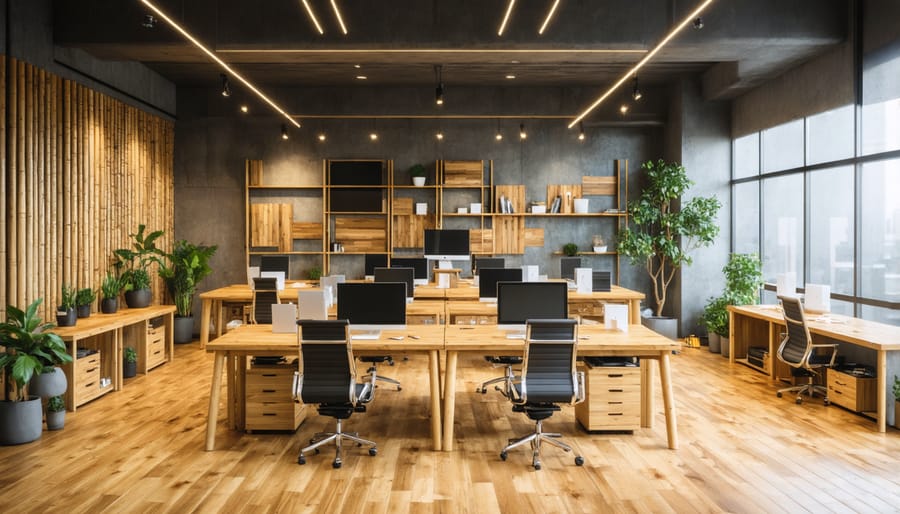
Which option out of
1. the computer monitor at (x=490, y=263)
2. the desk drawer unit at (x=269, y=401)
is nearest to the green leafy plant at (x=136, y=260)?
the desk drawer unit at (x=269, y=401)

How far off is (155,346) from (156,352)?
0.34 feet

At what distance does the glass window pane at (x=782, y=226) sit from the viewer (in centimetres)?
845

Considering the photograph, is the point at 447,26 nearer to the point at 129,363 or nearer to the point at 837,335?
the point at 837,335

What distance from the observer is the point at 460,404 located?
620 cm

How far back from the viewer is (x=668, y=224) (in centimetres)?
1000

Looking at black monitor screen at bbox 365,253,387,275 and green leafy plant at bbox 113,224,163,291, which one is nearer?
green leafy plant at bbox 113,224,163,291

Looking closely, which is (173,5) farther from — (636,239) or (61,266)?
(636,239)

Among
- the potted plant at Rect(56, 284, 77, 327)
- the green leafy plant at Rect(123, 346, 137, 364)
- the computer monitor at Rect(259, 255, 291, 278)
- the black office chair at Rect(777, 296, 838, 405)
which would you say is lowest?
the green leafy plant at Rect(123, 346, 137, 364)

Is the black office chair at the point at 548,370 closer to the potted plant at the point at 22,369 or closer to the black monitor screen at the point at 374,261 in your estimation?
the potted plant at the point at 22,369

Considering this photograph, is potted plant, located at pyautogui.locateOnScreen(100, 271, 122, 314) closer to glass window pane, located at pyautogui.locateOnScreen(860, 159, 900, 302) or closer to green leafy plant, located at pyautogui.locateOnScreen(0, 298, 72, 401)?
green leafy plant, located at pyautogui.locateOnScreen(0, 298, 72, 401)

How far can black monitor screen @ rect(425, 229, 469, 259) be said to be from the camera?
10.9 metres

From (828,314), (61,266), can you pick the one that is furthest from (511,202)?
(61,266)

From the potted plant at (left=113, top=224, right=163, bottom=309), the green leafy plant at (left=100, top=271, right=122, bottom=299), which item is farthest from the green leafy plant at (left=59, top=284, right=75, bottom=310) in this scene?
the potted plant at (left=113, top=224, right=163, bottom=309)

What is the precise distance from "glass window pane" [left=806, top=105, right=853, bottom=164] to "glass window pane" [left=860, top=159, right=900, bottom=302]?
0.49 meters
